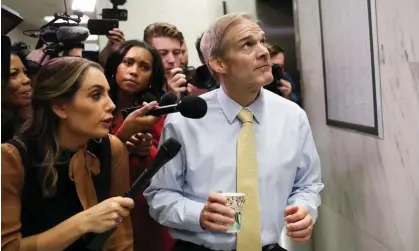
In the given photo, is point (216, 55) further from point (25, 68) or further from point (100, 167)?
point (25, 68)

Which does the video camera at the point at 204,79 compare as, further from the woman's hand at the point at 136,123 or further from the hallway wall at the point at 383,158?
the hallway wall at the point at 383,158

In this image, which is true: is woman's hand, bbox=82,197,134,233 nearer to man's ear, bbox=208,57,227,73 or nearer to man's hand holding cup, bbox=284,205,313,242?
man's hand holding cup, bbox=284,205,313,242

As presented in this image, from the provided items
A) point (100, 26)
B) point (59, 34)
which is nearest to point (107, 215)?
point (59, 34)

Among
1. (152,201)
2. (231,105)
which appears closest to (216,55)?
(231,105)

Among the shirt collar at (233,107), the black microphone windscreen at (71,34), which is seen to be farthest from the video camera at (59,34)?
the shirt collar at (233,107)

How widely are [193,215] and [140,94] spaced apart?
0.64 meters

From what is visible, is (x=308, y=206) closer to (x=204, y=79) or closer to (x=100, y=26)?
(x=204, y=79)

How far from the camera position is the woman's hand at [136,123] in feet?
4.51

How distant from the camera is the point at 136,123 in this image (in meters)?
1.40

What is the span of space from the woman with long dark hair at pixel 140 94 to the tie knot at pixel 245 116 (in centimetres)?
35

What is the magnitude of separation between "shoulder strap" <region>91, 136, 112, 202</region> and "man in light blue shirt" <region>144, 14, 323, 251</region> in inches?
5.6

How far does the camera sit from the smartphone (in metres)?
1.99

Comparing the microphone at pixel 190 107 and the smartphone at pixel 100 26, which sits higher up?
the smartphone at pixel 100 26

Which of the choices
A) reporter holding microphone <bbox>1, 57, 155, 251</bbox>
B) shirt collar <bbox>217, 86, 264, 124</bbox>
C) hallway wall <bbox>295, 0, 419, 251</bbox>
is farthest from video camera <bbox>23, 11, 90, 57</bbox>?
hallway wall <bbox>295, 0, 419, 251</bbox>
